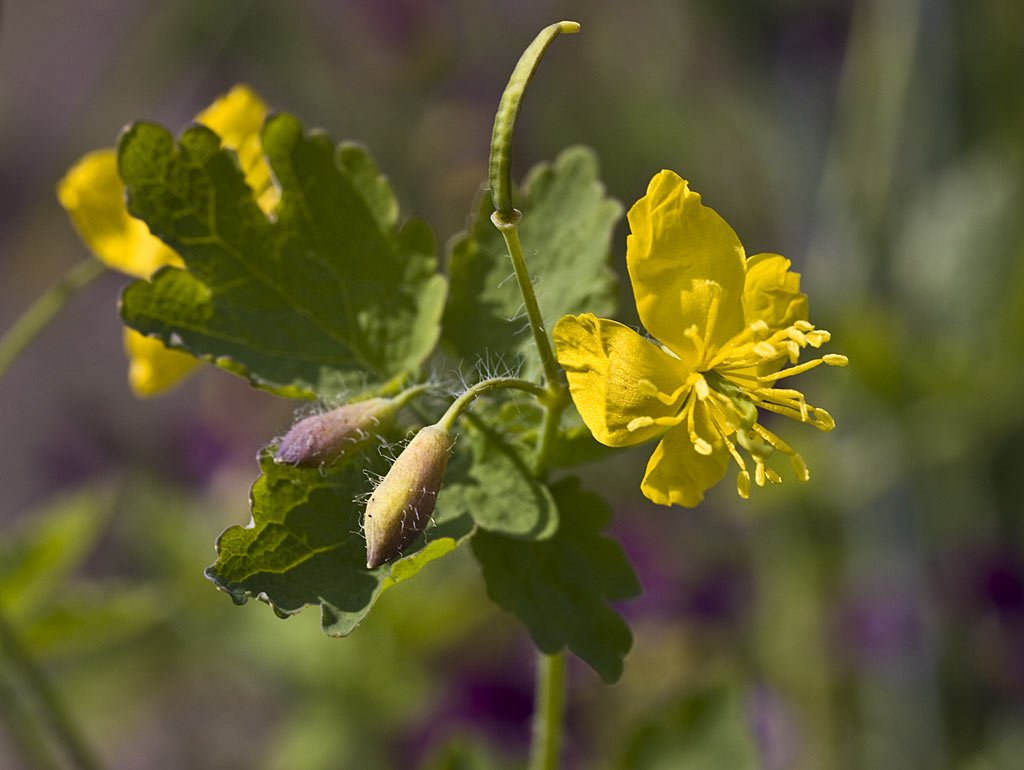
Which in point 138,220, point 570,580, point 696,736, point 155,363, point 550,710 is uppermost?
point 138,220

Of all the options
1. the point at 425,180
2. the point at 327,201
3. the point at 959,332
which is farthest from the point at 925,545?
the point at 327,201

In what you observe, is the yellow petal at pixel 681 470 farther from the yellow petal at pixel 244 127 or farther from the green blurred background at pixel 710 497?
Result: the green blurred background at pixel 710 497

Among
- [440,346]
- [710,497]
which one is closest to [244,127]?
[440,346]

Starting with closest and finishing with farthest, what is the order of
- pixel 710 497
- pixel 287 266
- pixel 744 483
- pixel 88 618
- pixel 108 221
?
pixel 744 483 → pixel 287 266 → pixel 108 221 → pixel 88 618 → pixel 710 497

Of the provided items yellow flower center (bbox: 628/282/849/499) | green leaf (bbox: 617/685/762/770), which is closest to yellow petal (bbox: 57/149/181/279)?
yellow flower center (bbox: 628/282/849/499)

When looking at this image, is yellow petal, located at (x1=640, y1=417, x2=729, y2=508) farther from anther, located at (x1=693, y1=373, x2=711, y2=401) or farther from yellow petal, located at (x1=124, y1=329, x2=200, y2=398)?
yellow petal, located at (x1=124, y1=329, x2=200, y2=398)

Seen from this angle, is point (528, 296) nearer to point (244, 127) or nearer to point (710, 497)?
point (244, 127)
